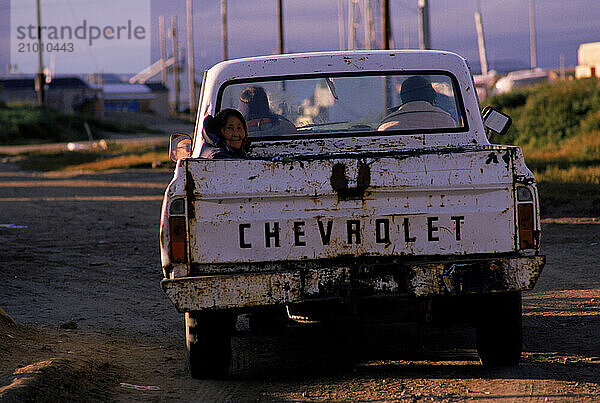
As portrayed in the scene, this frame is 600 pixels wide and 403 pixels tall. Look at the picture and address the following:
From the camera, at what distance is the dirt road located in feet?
14.6

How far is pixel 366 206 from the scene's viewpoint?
4383mm

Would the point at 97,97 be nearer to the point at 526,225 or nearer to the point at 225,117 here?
the point at 225,117

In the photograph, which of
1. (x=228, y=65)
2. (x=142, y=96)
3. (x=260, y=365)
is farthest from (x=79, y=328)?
(x=142, y=96)

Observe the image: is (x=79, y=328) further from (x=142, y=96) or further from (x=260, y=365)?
(x=142, y=96)

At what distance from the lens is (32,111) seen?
5588 cm

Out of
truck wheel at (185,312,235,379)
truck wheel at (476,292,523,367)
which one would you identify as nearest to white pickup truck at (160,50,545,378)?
truck wheel at (185,312,235,379)

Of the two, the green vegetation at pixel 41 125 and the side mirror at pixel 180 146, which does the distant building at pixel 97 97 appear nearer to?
the green vegetation at pixel 41 125

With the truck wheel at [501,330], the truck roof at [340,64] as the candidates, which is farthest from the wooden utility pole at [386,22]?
the truck wheel at [501,330]

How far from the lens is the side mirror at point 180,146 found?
5965 millimetres

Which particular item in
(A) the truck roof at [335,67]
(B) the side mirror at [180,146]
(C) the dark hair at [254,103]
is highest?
(A) the truck roof at [335,67]

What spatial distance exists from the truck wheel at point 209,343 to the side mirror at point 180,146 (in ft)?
5.41

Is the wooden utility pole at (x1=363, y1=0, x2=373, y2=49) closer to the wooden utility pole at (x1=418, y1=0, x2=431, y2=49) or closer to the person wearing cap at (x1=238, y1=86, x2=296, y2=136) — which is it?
the wooden utility pole at (x1=418, y1=0, x2=431, y2=49)

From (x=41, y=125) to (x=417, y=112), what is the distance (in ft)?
A: 167

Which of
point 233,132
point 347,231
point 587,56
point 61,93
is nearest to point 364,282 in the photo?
point 347,231
